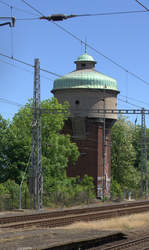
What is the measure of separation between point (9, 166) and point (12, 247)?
122 ft

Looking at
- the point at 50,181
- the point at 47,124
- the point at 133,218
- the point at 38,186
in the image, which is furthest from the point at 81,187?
the point at 133,218

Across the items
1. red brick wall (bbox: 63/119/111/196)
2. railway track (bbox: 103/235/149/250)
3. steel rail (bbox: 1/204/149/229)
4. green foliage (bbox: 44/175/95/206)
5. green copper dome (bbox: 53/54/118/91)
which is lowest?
railway track (bbox: 103/235/149/250)

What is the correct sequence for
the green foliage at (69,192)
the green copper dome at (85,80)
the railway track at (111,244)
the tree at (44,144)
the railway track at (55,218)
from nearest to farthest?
1. the railway track at (111,244)
2. the railway track at (55,218)
3. the green foliage at (69,192)
4. the tree at (44,144)
5. the green copper dome at (85,80)

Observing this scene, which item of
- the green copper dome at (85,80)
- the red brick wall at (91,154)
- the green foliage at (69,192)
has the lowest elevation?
the green foliage at (69,192)

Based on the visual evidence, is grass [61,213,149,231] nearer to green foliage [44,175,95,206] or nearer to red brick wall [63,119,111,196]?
green foliage [44,175,95,206]

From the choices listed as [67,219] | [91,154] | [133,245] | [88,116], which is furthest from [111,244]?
[91,154]

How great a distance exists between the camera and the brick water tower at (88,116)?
5584 centimetres

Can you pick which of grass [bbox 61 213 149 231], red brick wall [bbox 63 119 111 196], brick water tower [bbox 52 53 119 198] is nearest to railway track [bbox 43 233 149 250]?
grass [bbox 61 213 149 231]

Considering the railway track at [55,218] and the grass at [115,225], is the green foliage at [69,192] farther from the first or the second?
the grass at [115,225]

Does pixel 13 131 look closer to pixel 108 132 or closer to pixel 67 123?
pixel 67 123

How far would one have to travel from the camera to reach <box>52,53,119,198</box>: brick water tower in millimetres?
55844

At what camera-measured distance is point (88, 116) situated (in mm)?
55500

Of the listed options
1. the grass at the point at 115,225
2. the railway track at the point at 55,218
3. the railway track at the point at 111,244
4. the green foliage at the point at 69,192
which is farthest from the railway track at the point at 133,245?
the green foliage at the point at 69,192

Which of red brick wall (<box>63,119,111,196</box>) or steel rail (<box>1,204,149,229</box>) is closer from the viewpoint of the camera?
steel rail (<box>1,204,149,229</box>)
